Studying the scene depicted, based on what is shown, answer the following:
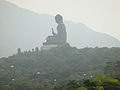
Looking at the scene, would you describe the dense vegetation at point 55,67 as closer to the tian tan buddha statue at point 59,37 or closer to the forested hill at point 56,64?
the forested hill at point 56,64

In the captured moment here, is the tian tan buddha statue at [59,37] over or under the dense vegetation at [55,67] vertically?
over

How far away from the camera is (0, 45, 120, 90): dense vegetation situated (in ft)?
229

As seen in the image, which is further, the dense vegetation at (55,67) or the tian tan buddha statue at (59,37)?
the tian tan buddha statue at (59,37)

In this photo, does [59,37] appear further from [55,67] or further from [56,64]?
[55,67]

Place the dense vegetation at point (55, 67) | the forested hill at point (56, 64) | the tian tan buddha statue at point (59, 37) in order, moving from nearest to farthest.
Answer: the dense vegetation at point (55, 67)
the forested hill at point (56, 64)
the tian tan buddha statue at point (59, 37)

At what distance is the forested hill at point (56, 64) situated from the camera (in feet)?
255

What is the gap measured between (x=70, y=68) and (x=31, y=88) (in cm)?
1829

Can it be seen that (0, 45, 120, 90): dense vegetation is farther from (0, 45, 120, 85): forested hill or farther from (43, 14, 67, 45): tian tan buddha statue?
(43, 14, 67, 45): tian tan buddha statue

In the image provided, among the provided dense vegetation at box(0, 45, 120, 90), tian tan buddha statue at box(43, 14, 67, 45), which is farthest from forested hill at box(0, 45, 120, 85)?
tian tan buddha statue at box(43, 14, 67, 45)

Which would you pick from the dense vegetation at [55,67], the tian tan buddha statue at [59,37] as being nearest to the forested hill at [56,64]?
the dense vegetation at [55,67]

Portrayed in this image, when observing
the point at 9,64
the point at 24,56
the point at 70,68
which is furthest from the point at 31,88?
the point at 24,56

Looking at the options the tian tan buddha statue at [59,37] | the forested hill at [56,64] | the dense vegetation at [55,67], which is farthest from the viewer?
the tian tan buddha statue at [59,37]

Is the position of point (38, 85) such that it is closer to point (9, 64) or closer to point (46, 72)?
point (46, 72)

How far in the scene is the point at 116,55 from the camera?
290 ft
